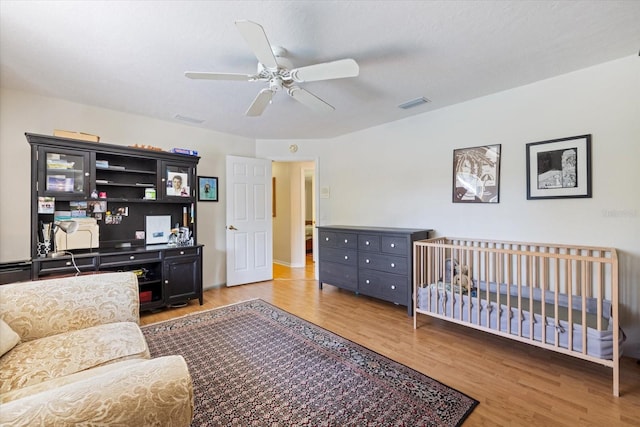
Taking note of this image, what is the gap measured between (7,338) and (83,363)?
439 millimetres

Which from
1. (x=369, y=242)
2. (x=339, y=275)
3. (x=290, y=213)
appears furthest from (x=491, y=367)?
(x=290, y=213)

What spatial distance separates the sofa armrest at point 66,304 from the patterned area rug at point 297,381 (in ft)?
2.12

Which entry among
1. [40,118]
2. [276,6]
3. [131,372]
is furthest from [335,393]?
[40,118]

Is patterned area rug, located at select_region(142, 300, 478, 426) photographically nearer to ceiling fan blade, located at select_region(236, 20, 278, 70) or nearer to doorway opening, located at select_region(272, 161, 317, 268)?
ceiling fan blade, located at select_region(236, 20, 278, 70)

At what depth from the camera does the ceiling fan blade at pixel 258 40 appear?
57.1 inches

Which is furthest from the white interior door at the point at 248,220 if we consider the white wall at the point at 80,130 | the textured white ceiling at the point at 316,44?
the textured white ceiling at the point at 316,44

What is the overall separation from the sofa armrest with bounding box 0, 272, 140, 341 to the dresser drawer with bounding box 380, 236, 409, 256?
248cm

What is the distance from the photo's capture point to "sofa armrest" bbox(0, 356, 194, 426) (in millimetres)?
767

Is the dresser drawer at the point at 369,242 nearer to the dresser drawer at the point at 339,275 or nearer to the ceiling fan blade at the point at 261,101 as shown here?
the dresser drawer at the point at 339,275

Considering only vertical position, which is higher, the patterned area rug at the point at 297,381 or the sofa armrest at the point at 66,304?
the sofa armrest at the point at 66,304

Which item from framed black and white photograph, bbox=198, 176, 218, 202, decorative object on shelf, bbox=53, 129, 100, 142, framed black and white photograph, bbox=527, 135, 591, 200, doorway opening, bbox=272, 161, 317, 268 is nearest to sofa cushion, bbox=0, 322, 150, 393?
decorative object on shelf, bbox=53, 129, 100, 142

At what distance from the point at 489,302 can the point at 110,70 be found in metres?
3.77

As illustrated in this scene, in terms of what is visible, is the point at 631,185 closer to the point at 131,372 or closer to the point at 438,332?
the point at 438,332

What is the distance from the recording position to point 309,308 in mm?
3416
